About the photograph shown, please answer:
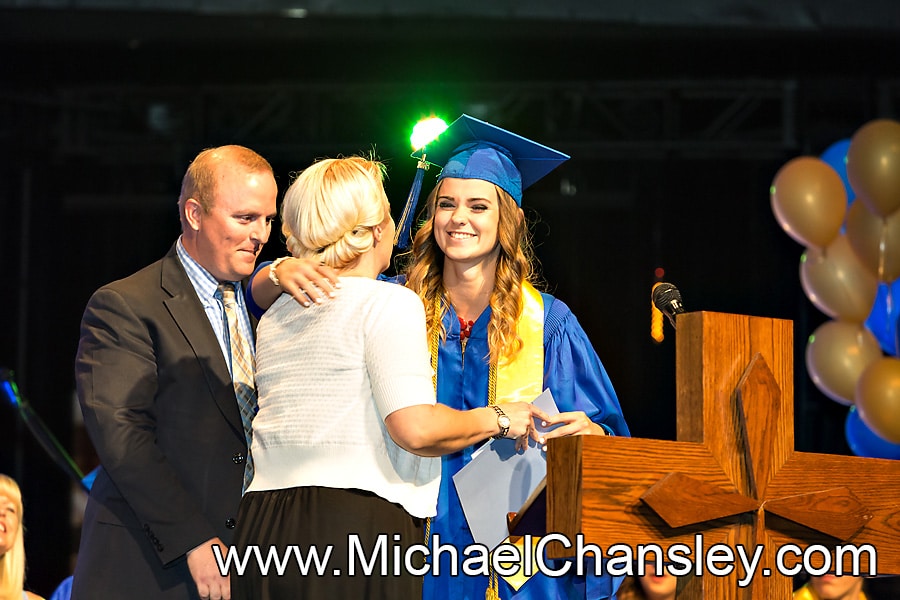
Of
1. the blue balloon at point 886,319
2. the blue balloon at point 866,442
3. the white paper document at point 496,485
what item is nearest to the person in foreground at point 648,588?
the blue balloon at point 866,442

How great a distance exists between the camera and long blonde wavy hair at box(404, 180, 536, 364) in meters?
3.24

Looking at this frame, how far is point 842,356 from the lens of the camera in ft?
19.9

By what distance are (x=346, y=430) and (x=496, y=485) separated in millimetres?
646

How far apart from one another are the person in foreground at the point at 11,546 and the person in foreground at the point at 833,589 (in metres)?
3.36

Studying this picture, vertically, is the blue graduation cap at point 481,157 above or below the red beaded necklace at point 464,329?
above

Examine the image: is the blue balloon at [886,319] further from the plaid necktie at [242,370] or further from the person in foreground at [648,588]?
the plaid necktie at [242,370]

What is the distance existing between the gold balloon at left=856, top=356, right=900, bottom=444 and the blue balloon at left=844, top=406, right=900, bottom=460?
0.31 meters

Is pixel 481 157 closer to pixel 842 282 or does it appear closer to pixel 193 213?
pixel 193 213

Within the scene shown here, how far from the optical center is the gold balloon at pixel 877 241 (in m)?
6.03

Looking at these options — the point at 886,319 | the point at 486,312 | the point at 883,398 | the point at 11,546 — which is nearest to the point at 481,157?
the point at 486,312

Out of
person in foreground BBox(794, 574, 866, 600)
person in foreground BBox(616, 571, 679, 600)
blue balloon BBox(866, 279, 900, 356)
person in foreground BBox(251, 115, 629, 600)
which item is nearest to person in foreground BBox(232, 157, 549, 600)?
person in foreground BBox(251, 115, 629, 600)

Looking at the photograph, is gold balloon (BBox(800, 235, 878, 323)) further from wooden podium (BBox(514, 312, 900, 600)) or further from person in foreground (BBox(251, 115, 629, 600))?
wooden podium (BBox(514, 312, 900, 600))

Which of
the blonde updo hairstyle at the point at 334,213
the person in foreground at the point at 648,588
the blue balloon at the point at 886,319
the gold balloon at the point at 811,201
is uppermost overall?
the gold balloon at the point at 811,201

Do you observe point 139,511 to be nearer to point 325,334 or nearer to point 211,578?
point 211,578
